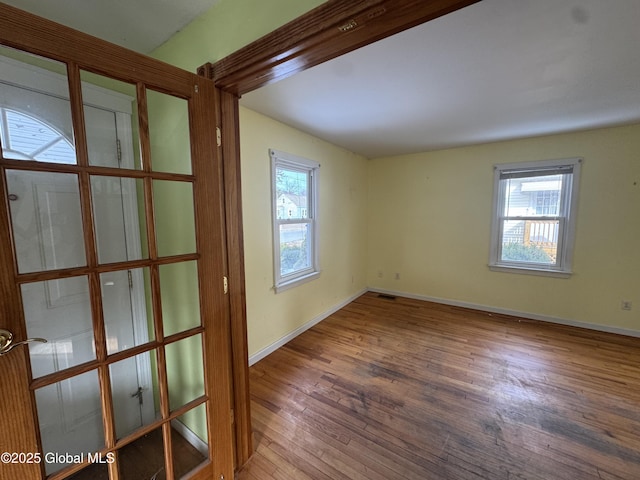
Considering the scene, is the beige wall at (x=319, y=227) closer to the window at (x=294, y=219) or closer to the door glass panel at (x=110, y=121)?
the window at (x=294, y=219)

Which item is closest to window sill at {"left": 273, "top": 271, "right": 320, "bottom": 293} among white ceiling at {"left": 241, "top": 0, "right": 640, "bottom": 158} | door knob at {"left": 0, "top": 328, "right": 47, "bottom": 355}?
white ceiling at {"left": 241, "top": 0, "right": 640, "bottom": 158}

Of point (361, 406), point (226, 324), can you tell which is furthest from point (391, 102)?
point (361, 406)

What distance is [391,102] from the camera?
7.13 ft

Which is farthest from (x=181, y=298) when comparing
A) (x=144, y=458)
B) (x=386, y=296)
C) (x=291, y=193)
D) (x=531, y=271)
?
(x=531, y=271)

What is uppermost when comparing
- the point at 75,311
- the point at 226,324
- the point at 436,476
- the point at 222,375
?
the point at 75,311

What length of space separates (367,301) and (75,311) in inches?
146

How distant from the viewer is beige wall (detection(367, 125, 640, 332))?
2938mm

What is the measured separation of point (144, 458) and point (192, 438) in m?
0.26

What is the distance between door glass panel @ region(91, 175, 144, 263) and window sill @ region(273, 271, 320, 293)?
1672 mm

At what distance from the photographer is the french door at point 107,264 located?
0.83 meters

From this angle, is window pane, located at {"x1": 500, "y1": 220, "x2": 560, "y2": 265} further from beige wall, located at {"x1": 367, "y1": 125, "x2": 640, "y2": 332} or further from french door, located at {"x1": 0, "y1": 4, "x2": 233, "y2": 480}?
french door, located at {"x1": 0, "y1": 4, "x2": 233, "y2": 480}

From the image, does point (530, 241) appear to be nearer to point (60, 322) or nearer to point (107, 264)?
point (107, 264)

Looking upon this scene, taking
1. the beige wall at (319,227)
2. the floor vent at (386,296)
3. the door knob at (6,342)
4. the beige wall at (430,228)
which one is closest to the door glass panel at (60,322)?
the door knob at (6,342)

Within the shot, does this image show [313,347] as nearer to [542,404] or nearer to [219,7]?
[542,404]
